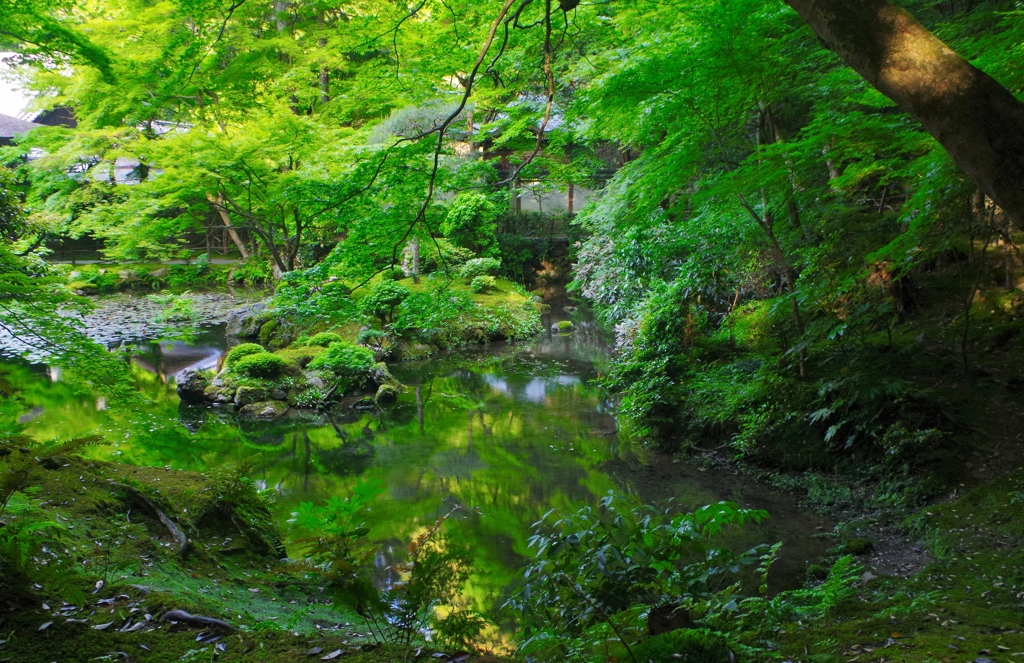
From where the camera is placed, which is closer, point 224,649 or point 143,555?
point 224,649

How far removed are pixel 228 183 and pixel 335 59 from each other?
12.6 ft

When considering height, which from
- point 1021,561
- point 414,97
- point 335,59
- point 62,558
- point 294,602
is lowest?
point 294,602

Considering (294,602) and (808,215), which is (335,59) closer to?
(808,215)

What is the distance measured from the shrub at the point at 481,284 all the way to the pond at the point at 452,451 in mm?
3806

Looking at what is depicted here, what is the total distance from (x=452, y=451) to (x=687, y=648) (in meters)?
6.48

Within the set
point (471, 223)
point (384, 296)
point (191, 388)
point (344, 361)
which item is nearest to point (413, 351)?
point (344, 361)

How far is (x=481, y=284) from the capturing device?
1612cm

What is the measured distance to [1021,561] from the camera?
311 cm

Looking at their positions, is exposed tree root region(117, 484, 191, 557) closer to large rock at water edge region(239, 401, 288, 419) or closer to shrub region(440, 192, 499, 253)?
large rock at water edge region(239, 401, 288, 419)

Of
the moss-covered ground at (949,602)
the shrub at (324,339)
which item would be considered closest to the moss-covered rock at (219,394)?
the shrub at (324,339)

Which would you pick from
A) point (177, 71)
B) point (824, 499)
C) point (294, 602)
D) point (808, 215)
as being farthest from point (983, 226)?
point (177, 71)

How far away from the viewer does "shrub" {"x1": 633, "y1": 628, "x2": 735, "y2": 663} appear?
1713 millimetres

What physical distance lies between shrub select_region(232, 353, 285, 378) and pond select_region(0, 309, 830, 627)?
919mm

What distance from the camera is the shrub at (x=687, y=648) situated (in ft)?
5.62
